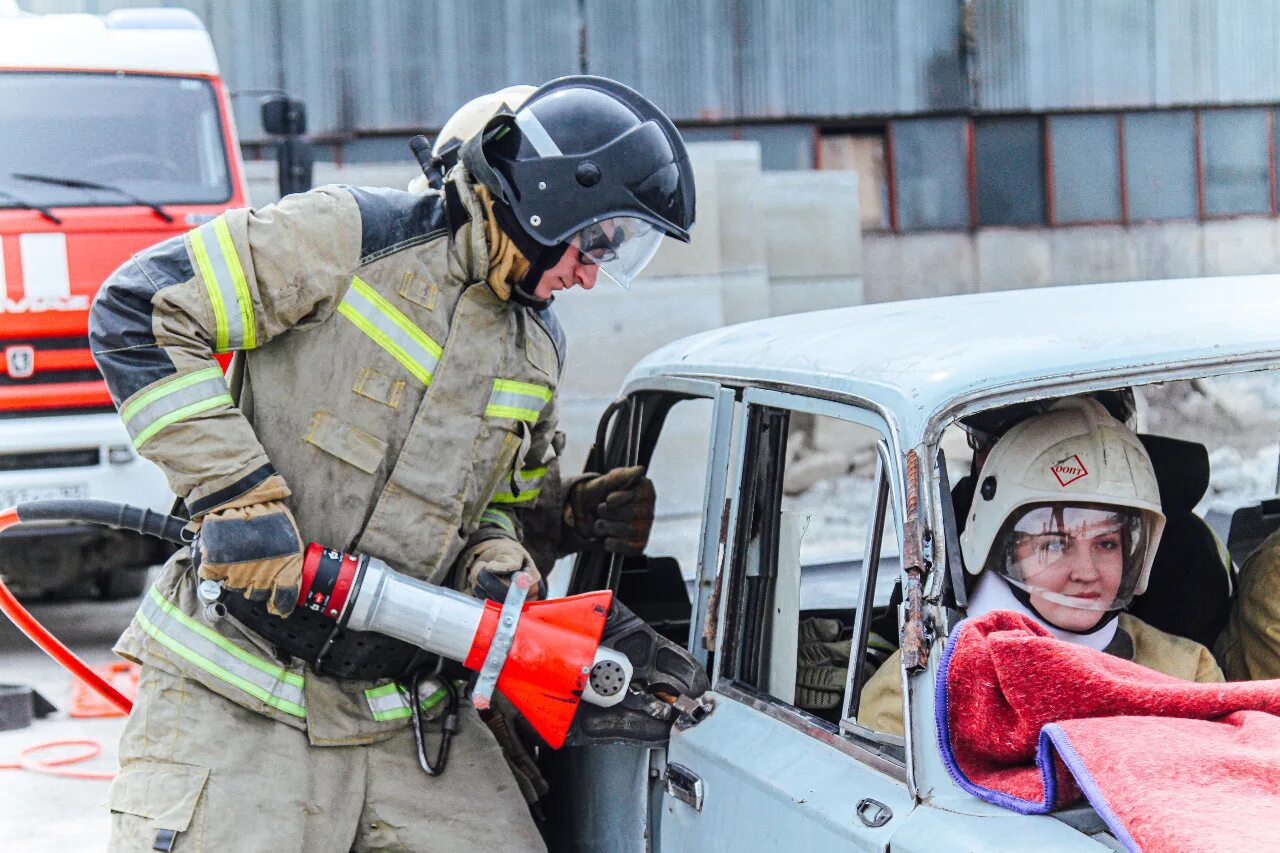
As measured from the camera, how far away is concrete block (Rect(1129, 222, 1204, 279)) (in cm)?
1395

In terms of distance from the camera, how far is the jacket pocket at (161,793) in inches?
97.6

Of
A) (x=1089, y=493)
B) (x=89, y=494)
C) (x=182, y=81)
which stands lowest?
(x=89, y=494)

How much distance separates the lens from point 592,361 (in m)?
8.84

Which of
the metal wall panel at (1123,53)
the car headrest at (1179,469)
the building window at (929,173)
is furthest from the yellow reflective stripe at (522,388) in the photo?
the metal wall panel at (1123,53)

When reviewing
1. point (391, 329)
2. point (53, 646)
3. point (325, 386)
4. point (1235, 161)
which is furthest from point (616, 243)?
point (1235, 161)

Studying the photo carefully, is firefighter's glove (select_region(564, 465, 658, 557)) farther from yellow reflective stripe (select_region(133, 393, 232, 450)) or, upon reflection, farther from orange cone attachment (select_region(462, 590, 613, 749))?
yellow reflective stripe (select_region(133, 393, 232, 450))

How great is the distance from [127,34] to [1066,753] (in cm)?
631

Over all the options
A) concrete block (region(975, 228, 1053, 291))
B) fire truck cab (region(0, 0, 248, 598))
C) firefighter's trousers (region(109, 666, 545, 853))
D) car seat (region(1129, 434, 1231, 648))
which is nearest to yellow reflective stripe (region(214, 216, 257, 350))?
firefighter's trousers (region(109, 666, 545, 853))

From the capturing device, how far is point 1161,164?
14039 millimetres

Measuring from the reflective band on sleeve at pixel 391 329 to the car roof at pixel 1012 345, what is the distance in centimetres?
→ 53

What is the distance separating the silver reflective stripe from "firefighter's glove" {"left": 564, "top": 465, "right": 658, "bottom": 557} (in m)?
0.86

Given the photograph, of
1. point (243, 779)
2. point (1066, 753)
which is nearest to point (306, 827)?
point (243, 779)

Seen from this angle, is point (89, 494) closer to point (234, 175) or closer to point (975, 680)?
point (234, 175)

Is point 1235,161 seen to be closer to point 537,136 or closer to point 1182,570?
point 1182,570
